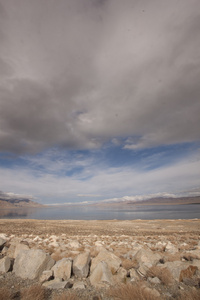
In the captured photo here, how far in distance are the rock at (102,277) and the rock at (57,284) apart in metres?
0.98

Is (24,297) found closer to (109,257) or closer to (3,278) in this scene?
(3,278)

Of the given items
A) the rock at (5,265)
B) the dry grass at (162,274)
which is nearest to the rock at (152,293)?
the dry grass at (162,274)

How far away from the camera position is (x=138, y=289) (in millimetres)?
5340

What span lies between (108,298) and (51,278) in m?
2.63

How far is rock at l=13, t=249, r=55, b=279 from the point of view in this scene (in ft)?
22.5

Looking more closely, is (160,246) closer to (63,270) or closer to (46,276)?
(63,270)

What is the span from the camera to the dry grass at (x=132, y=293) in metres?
5.02

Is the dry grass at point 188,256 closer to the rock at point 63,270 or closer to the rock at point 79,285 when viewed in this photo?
the rock at point 79,285

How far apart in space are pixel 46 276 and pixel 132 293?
11.7 ft

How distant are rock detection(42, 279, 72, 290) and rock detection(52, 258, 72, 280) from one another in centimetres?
48

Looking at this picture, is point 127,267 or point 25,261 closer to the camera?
point 25,261

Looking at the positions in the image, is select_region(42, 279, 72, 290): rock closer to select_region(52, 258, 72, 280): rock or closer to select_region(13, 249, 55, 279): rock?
select_region(52, 258, 72, 280): rock

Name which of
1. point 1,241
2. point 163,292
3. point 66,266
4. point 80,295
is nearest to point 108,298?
point 80,295

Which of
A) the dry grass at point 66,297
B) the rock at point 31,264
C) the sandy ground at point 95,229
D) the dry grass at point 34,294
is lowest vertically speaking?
the sandy ground at point 95,229
